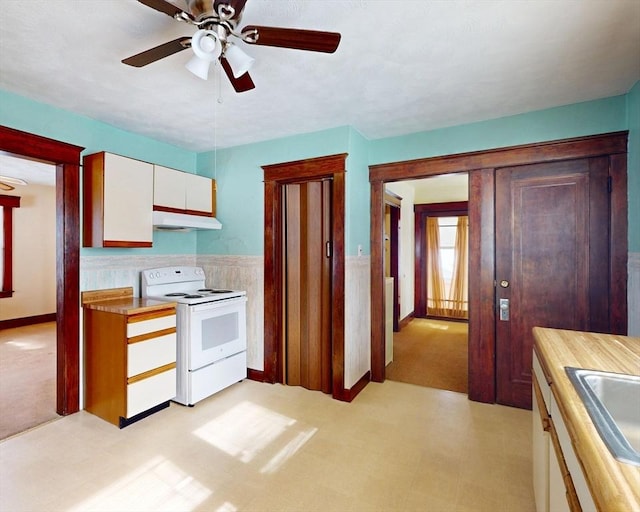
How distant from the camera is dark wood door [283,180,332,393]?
318cm

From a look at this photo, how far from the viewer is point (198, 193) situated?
11.3 ft

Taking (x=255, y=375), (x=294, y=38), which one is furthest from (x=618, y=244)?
(x=255, y=375)

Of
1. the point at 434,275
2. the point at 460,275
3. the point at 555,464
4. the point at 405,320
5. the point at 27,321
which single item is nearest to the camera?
the point at 555,464

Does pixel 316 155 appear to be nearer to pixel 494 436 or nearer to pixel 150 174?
pixel 150 174

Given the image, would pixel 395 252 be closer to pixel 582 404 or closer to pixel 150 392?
pixel 150 392

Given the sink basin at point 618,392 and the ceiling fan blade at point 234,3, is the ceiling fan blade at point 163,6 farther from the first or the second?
the sink basin at point 618,392

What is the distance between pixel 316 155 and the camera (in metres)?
3.14

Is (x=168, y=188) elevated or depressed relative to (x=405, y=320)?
elevated

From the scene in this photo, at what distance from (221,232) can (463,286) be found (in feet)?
15.4

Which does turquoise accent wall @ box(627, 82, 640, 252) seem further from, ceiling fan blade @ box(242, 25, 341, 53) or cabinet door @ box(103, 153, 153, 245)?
cabinet door @ box(103, 153, 153, 245)

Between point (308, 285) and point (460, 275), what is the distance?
4.18m

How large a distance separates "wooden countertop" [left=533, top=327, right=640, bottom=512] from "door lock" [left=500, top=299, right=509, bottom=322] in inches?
43.7

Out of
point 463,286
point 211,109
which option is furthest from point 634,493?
point 463,286

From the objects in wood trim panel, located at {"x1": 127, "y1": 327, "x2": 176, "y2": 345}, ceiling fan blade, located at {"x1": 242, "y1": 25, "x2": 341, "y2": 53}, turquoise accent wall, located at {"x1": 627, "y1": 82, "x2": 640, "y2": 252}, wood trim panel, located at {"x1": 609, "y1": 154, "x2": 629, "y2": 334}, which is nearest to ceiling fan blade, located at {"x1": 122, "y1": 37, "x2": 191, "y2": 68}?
ceiling fan blade, located at {"x1": 242, "y1": 25, "x2": 341, "y2": 53}
